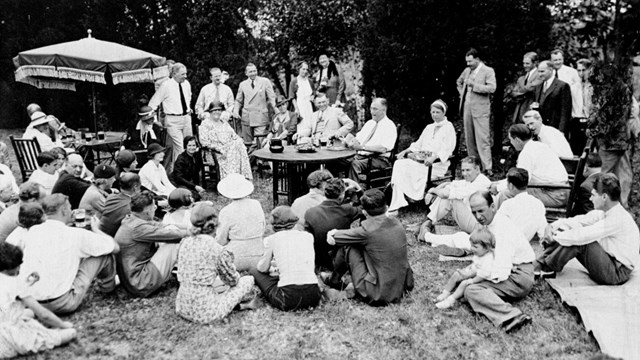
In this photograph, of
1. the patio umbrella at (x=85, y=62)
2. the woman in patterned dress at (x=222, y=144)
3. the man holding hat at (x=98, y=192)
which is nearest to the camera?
the man holding hat at (x=98, y=192)

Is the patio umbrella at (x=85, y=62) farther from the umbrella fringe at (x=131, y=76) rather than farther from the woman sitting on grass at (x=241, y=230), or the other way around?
the woman sitting on grass at (x=241, y=230)

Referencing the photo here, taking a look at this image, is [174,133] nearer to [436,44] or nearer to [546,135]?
[436,44]

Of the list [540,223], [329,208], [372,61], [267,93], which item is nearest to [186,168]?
[267,93]

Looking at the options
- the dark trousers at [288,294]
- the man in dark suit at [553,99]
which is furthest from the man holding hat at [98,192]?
the man in dark suit at [553,99]

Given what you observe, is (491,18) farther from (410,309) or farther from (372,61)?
(410,309)

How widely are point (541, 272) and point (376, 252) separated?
5.74ft

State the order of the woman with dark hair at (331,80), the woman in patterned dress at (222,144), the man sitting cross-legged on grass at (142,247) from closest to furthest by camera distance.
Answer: the man sitting cross-legged on grass at (142,247), the woman in patterned dress at (222,144), the woman with dark hair at (331,80)

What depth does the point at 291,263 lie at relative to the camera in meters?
4.98

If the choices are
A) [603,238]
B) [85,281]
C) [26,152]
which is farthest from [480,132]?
[26,152]

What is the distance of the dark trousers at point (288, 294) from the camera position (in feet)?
16.5

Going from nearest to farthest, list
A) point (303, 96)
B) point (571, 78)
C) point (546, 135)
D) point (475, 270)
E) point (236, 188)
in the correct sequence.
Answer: point (475, 270), point (236, 188), point (546, 135), point (571, 78), point (303, 96)

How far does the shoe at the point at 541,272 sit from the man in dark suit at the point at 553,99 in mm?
3495

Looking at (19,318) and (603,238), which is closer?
(19,318)

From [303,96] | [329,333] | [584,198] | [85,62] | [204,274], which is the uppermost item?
[85,62]
